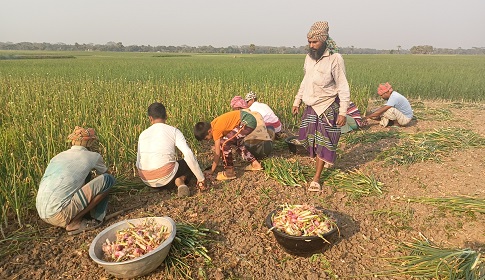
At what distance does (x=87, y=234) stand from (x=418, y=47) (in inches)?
4410

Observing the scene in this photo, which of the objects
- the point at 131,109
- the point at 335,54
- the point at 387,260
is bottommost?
the point at 387,260

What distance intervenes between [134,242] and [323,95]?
259 centimetres

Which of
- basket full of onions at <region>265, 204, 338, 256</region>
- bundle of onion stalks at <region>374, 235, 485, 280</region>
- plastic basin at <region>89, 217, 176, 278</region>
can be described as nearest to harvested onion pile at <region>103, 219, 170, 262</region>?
plastic basin at <region>89, 217, 176, 278</region>

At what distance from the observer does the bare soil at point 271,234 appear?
8.30 ft

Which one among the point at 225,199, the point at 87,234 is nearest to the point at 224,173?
the point at 225,199

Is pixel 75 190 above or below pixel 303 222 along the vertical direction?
above

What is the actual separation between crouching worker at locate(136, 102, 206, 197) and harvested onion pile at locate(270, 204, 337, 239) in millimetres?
1183

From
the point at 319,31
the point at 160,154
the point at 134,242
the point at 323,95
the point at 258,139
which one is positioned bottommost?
the point at 134,242

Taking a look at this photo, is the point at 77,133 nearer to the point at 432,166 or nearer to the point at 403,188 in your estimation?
the point at 403,188

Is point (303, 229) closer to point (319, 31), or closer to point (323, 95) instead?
point (323, 95)

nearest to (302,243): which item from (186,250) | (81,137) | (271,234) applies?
(271,234)

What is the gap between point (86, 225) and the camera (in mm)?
3010

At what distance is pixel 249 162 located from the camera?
4.73 meters

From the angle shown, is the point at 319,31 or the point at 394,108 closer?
the point at 319,31
